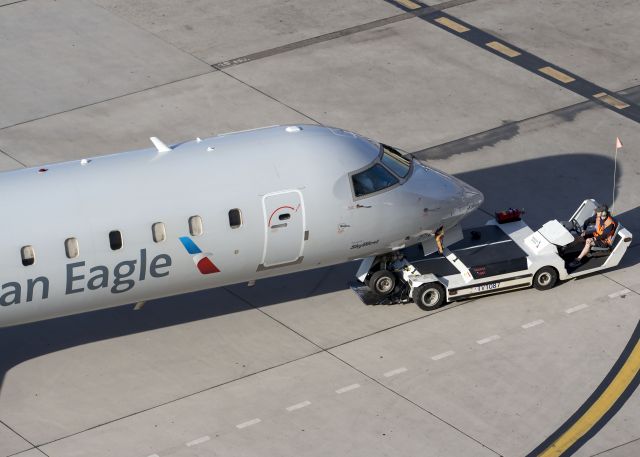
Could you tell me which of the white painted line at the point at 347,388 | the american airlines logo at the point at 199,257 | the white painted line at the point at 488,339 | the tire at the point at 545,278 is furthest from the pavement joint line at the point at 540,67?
the american airlines logo at the point at 199,257

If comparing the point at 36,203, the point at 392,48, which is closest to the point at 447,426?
the point at 36,203

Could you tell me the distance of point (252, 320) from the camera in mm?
27203

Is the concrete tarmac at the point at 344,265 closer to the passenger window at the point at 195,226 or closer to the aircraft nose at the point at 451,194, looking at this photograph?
the aircraft nose at the point at 451,194

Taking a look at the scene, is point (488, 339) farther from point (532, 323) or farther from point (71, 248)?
point (71, 248)

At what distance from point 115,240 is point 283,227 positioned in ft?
10.4

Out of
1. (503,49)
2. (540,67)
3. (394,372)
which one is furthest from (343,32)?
(394,372)

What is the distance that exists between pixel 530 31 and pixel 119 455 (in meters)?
20.8

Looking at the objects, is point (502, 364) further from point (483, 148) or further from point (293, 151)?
point (483, 148)

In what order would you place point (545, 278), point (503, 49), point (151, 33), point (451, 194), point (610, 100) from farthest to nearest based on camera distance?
point (151, 33) → point (503, 49) → point (610, 100) → point (545, 278) → point (451, 194)

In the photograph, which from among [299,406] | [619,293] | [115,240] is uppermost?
[115,240]

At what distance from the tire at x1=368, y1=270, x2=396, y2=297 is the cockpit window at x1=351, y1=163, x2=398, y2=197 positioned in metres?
2.01

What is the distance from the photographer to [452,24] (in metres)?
39.6

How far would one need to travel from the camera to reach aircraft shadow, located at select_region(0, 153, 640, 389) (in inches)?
1051

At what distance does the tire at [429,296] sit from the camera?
2711 cm
